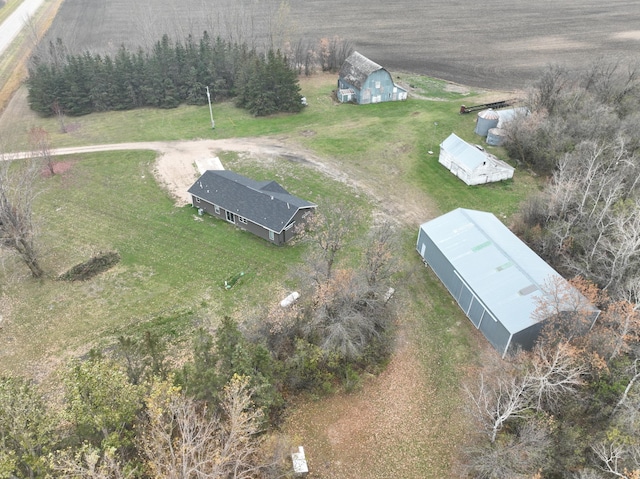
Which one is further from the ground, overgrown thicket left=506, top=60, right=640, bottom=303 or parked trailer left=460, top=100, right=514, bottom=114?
overgrown thicket left=506, top=60, right=640, bottom=303

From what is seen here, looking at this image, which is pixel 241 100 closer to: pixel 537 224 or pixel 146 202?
pixel 146 202

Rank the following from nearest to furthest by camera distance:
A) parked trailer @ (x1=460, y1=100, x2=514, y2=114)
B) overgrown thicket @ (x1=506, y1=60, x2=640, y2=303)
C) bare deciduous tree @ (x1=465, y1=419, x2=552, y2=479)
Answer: bare deciduous tree @ (x1=465, y1=419, x2=552, y2=479)
overgrown thicket @ (x1=506, y1=60, x2=640, y2=303)
parked trailer @ (x1=460, y1=100, x2=514, y2=114)

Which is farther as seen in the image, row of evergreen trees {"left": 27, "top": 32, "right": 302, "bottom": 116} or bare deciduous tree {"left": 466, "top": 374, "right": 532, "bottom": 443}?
row of evergreen trees {"left": 27, "top": 32, "right": 302, "bottom": 116}

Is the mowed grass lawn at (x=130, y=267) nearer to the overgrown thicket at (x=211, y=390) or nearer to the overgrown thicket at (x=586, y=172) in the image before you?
the overgrown thicket at (x=211, y=390)

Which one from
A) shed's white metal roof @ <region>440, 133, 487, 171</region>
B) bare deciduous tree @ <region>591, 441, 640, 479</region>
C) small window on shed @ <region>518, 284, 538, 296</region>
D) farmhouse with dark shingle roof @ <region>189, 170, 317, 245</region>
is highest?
bare deciduous tree @ <region>591, 441, 640, 479</region>

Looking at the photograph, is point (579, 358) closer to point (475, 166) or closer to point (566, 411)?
point (566, 411)

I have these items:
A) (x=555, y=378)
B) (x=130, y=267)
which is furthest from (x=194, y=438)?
(x=130, y=267)

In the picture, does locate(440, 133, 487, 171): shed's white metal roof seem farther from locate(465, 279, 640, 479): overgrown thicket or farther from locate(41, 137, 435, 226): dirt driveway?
locate(465, 279, 640, 479): overgrown thicket

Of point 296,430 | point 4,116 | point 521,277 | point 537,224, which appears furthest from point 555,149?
point 4,116

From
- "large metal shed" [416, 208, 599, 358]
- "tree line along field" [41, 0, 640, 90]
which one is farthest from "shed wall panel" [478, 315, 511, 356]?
"tree line along field" [41, 0, 640, 90]
